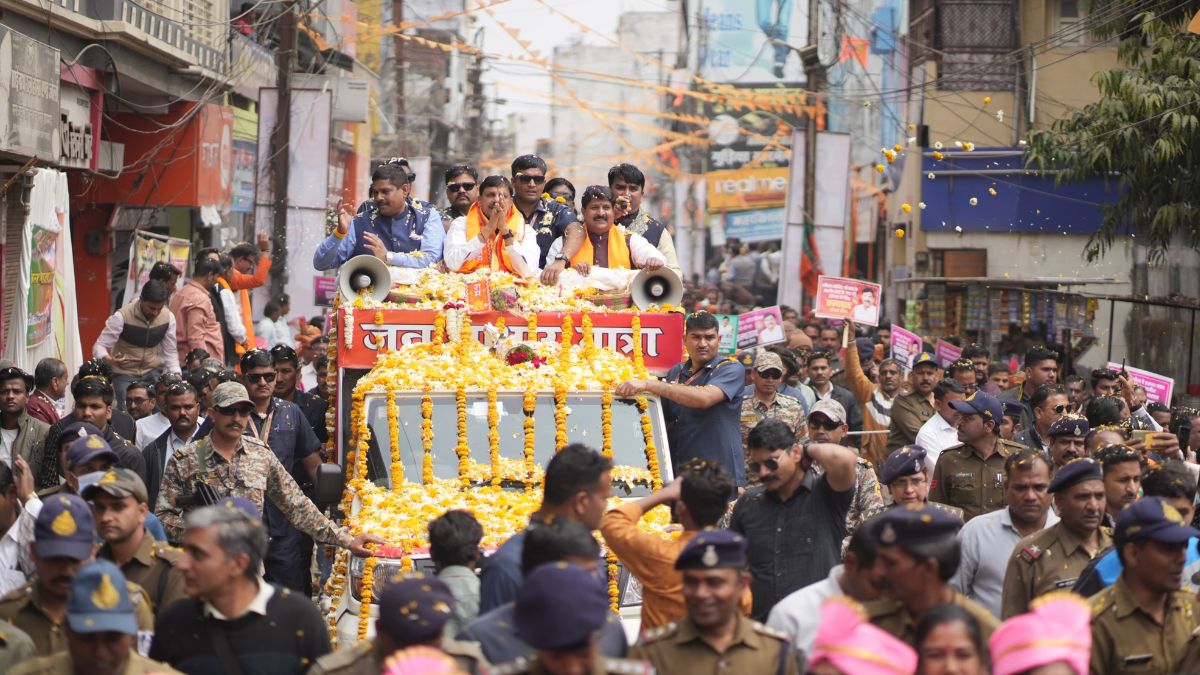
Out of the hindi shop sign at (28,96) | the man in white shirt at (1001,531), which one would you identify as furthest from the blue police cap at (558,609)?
the hindi shop sign at (28,96)

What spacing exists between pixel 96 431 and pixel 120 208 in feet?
49.9

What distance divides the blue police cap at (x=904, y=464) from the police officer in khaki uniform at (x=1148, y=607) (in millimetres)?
2213

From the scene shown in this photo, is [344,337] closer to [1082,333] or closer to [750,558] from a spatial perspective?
[750,558]

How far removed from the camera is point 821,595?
6598 millimetres

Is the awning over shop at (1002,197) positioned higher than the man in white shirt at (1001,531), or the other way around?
the awning over shop at (1002,197)

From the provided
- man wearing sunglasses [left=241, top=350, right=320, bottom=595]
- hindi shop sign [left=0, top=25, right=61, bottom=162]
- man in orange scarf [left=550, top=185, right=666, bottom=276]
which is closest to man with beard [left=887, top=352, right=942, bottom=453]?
man in orange scarf [left=550, top=185, right=666, bottom=276]

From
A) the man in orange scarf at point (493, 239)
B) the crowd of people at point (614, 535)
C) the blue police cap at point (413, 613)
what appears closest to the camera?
the blue police cap at point (413, 613)

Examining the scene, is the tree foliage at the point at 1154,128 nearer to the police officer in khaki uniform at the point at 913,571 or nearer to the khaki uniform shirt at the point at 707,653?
the police officer in khaki uniform at the point at 913,571

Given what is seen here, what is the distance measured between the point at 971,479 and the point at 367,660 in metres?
5.93

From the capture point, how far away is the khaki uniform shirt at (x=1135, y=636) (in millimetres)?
6562

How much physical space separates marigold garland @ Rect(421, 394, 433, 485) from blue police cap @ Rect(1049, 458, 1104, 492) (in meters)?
3.83

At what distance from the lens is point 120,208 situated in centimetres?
2395

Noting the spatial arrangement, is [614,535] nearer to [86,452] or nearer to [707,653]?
[707,653]

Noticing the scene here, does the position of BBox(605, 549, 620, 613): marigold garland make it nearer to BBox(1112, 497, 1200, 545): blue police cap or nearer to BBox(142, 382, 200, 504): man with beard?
BBox(1112, 497, 1200, 545): blue police cap
